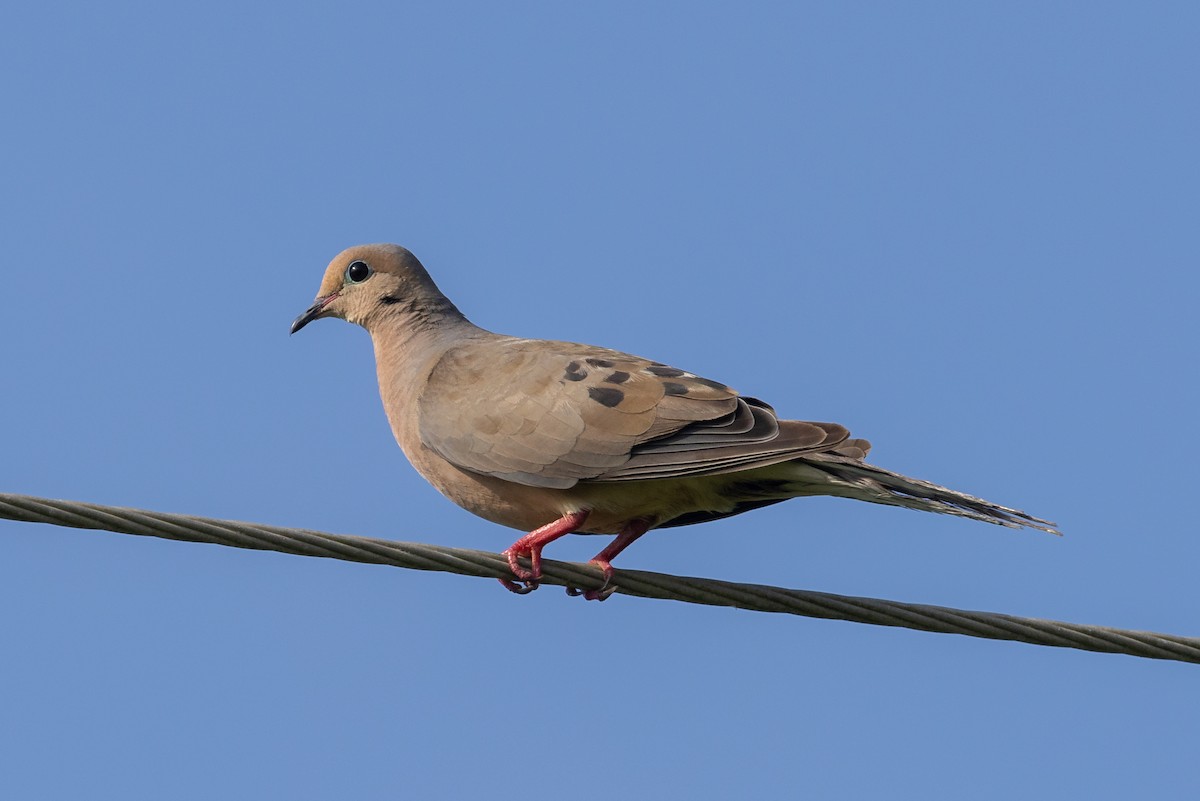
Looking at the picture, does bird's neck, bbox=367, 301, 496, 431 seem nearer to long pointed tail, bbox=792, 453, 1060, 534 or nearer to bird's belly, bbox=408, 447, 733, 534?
bird's belly, bbox=408, 447, 733, 534

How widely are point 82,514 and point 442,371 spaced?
8.96 ft

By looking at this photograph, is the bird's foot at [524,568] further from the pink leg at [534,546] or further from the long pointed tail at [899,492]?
the long pointed tail at [899,492]

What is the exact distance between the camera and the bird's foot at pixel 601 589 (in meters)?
5.92

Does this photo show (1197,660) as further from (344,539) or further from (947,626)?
(344,539)

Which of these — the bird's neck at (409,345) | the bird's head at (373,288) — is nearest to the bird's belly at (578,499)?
the bird's neck at (409,345)

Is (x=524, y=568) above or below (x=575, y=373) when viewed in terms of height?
below

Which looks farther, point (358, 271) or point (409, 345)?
point (358, 271)

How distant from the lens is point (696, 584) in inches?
218

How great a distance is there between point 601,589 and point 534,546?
0.43 m

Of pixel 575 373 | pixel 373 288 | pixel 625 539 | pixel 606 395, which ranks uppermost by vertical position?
pixel 373 288

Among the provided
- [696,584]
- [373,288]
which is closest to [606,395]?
[696,584]

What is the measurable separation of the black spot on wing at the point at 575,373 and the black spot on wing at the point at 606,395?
0.43 feet

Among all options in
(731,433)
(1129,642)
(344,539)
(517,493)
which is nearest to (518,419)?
(517,493)

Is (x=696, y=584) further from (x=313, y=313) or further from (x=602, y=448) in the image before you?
(x=313, y=313)
